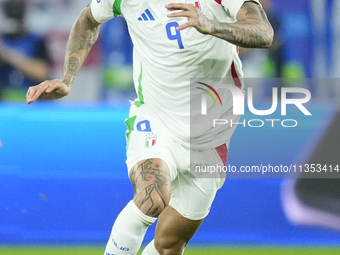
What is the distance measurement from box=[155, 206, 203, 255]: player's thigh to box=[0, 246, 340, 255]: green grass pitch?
869 mm

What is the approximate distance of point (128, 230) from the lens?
86.3 inches

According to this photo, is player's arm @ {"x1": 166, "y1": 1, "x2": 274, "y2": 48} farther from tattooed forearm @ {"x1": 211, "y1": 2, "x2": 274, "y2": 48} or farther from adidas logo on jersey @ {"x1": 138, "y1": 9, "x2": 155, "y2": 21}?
adidas logo on jersey @ {"x1": 138, "y1": 9, "x2": 155, "y2": 21}

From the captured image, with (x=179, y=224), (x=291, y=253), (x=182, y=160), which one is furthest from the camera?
(x=291, y=253)

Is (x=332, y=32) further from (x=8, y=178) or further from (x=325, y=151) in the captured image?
(x=8, y=178)

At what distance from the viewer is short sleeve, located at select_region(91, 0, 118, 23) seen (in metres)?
2.76

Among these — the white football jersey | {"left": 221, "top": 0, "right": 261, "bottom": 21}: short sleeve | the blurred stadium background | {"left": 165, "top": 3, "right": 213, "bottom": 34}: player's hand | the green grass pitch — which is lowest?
the green grass pitch

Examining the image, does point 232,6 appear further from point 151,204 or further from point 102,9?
point 151,204

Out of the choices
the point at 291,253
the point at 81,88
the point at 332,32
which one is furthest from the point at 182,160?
the point at 332,32

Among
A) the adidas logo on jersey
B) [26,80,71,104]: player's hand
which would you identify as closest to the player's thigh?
[26,80,71,104]: player's hand

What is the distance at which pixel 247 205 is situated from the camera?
3.70m

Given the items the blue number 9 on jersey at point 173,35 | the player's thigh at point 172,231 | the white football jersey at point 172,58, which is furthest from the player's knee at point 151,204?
the blue number 9 on jersey at point 173,35

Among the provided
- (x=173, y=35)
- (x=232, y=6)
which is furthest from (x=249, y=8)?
(x=173, y=35)

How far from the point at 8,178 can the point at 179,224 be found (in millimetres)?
1450

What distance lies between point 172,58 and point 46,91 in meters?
0.61
